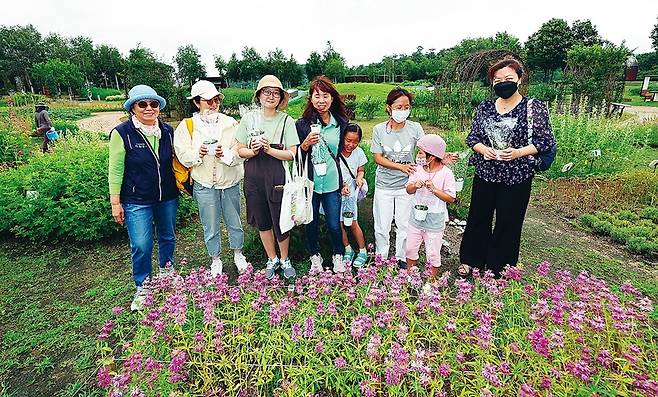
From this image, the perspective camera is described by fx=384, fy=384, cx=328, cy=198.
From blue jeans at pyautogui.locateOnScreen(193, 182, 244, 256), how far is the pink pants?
5.59ft

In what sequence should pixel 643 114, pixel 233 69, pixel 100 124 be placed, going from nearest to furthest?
pixel 643 114 < pixel 100 124 < pixel 233 69

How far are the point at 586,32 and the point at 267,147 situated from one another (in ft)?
150

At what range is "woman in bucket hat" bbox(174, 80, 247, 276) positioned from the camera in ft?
11.1

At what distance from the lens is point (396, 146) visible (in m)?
3.50

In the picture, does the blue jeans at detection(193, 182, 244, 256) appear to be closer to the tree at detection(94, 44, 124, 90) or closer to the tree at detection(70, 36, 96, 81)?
the tree at detection(70, 36, 96, 81)

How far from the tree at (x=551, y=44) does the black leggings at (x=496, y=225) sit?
127 feet

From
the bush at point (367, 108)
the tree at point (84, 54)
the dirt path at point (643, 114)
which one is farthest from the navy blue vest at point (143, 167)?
the tree at point (84, 54)

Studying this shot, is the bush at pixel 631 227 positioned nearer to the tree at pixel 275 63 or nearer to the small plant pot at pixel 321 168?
the small plant pot at pixel 321 168

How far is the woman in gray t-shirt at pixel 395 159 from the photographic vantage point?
341 cm

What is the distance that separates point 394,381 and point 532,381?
31.2 inches

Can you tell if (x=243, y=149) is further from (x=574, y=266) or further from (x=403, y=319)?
(x=574, y=266)

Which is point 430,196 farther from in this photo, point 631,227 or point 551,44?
point 551,44

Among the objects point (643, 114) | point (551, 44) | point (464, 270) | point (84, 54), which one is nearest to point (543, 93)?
point (643, 114)

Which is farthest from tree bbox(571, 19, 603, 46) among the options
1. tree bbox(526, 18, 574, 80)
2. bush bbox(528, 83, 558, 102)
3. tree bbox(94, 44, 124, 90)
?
tree bbox(94, 44, 124, 90)
